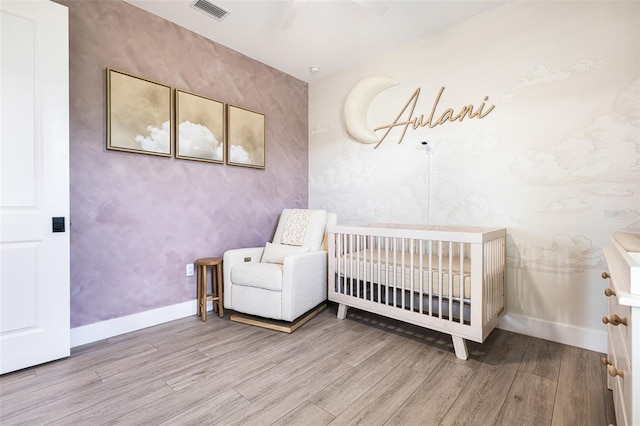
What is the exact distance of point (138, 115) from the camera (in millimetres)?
2283

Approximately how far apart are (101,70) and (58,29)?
13.1 inches

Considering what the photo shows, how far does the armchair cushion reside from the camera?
2.30 metres

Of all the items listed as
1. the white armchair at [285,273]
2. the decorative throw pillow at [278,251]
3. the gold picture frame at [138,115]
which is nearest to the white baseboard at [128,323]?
the white armchair at [285,273]

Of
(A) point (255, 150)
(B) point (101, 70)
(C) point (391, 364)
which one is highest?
(B) point (101, 70)

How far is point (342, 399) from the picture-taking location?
4.83 feet

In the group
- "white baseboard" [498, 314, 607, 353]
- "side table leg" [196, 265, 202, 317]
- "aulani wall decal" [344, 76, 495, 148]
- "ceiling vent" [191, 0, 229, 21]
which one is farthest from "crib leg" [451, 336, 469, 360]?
"ceiling vent" [191, 0, 229, 21]

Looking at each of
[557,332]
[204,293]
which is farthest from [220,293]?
[557,332]

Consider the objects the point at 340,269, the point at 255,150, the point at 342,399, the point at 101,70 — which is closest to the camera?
the point at 342,399

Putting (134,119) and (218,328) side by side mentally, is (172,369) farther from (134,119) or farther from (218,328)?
(134,119)

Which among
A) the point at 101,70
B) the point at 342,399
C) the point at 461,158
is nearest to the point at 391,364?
the point at 342,399

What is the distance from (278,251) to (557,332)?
2.23 meters

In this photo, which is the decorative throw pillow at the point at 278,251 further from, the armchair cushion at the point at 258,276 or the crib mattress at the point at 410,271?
the crib mattress at the point at 410,271

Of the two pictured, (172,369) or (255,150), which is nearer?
(172,369)

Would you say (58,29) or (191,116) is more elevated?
(58,29)
